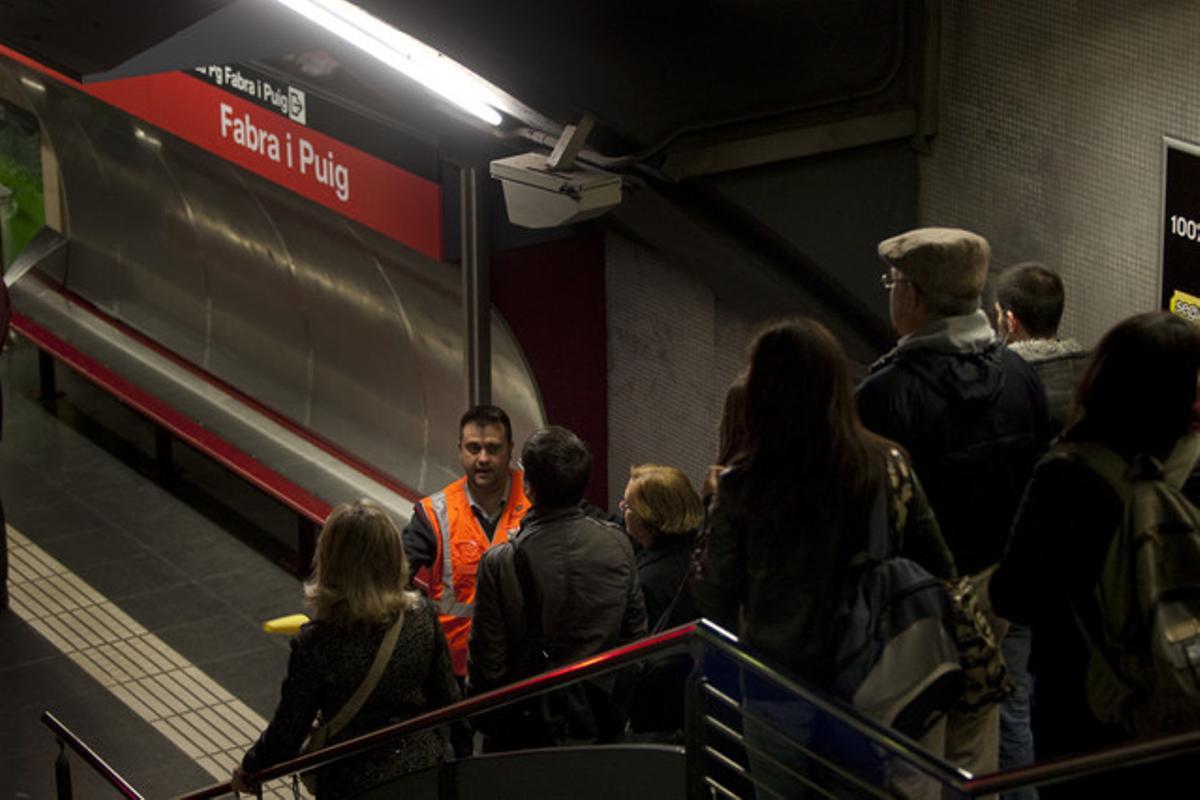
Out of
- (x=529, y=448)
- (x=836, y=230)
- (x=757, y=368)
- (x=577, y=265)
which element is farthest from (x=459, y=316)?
(x=757, y=368)

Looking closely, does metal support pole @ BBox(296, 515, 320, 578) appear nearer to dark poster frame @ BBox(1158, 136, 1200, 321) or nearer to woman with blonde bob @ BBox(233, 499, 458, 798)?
woman with blonde bob @ BBox(233, 499, 458, 798)

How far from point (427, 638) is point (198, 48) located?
2.23 metres

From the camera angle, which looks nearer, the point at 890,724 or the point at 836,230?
the point at 890,724

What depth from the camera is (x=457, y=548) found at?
6.11 m

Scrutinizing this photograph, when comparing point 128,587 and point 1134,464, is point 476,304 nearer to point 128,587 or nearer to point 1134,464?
point 128,587

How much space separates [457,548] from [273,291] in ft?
15.2

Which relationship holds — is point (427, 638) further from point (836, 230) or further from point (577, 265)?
point (577, 265)

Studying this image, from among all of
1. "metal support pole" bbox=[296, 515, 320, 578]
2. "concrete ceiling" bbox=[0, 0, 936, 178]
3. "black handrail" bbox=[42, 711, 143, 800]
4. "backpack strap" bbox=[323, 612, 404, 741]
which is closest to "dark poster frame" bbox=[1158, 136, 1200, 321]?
"concrete ceiling" bbox=[0, 0, 936, 178]

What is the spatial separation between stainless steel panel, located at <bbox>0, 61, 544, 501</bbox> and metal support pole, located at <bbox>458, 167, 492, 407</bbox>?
0.17m

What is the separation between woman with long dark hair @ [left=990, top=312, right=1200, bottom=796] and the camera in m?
3.33

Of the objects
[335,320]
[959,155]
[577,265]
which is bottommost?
[335,320]

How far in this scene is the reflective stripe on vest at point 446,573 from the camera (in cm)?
610

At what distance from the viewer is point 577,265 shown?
308 inches

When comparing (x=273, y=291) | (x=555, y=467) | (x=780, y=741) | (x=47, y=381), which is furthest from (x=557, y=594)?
(x=47, y=381)
